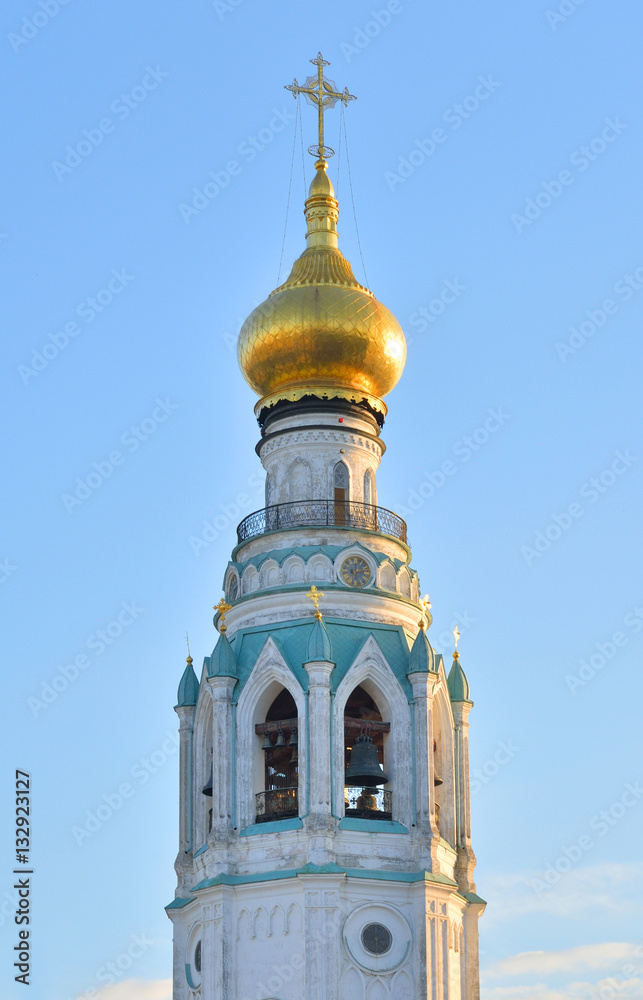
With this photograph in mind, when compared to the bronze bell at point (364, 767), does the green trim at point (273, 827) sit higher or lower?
lower

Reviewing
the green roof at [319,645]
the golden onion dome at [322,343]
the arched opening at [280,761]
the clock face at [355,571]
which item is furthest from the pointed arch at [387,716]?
the golden onion dome at [322,343]

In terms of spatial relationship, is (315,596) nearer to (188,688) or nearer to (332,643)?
(332,643)

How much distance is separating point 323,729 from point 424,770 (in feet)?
6.29

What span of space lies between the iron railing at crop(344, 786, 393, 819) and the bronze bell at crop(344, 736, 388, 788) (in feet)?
0.48

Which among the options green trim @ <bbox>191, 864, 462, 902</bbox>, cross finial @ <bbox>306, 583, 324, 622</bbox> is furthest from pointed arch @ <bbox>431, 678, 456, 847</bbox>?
cross finial @ <bbox>306, 583, 324, 622</bbox>

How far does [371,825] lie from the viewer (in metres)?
34.0

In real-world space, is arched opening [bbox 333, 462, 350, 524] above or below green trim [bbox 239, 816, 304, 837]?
above

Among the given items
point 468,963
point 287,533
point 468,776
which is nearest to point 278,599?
point 287,533

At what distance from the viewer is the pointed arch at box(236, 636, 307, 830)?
3447cm

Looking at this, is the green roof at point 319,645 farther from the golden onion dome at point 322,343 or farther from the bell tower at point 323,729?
the golden onion dome at point 322,343

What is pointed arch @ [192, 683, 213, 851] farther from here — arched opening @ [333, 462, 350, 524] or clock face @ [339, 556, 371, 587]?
arched opening @ [333, 462, 350, 524]

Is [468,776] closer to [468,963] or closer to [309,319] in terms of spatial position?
[468,963]

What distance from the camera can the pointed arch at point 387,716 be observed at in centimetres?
3438

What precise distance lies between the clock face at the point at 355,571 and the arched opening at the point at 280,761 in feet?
7.38
